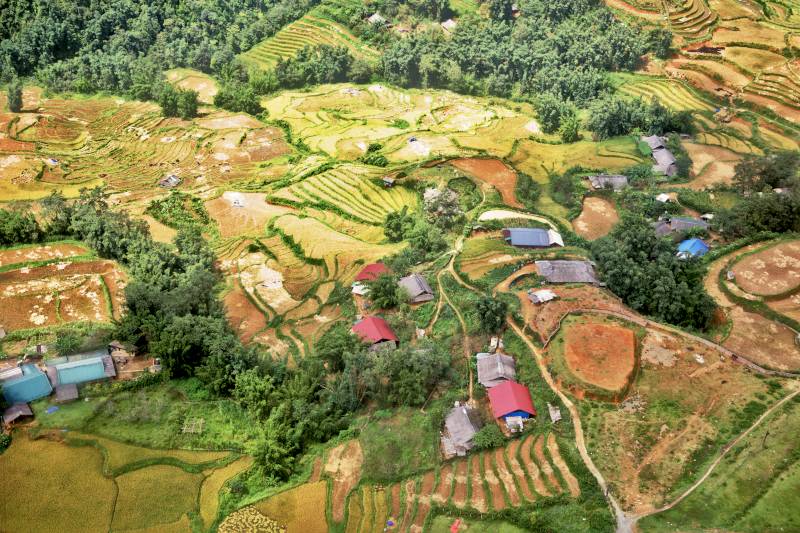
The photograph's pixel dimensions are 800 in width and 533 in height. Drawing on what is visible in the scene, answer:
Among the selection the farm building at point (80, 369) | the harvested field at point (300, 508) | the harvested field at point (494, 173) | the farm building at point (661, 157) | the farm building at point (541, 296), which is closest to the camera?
the harvested field at point (300, 508)

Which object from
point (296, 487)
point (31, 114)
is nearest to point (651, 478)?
point (296, 487)

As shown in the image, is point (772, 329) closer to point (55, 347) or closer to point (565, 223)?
point (565, 223)

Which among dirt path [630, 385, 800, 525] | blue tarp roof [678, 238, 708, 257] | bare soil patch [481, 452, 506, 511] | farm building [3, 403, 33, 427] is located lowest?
blue tarp roof [678, 238, 708, 257]

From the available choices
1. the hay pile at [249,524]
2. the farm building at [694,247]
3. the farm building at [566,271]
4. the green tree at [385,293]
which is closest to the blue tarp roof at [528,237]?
the farm building at [566,271]

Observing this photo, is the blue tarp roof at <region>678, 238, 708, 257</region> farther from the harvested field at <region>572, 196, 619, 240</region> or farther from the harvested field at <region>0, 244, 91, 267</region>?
the harvested field at <region>0, 244, 91, 267</region>

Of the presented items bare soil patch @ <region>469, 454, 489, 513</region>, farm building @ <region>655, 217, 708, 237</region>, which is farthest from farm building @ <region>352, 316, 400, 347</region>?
farm building @ <region>655, 217, 708, 237</region>

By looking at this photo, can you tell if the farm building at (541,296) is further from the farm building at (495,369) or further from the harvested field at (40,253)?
the harvested field at (40,253)
